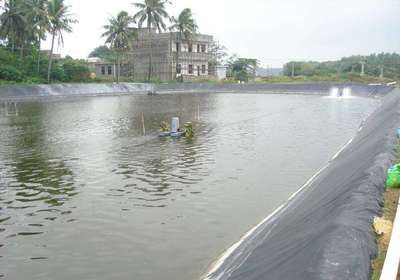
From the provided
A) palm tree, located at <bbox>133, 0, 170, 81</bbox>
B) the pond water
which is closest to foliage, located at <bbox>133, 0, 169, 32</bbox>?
palm tree, located at <bbox>133, 0, 170, 81</bbox>

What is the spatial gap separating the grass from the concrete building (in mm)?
82333

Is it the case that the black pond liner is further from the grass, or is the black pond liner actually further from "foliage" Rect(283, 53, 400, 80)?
"foliage" Rect(283, 53, 400, 80)

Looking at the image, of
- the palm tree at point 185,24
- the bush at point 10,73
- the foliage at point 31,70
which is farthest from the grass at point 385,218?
the palm tree at point 185,24

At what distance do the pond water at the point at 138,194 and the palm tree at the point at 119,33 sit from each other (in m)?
54.1

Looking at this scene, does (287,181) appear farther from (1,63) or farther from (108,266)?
(1,63)

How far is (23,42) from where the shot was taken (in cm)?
7719

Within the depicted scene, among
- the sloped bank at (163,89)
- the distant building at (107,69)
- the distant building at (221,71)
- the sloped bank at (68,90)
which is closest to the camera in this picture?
the sloped bank at (68,90)

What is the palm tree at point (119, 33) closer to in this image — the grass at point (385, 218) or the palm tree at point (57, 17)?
the palm tree at point (57, 17)

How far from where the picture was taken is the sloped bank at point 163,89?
5925cm

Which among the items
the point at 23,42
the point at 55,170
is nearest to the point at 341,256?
the point at 55,170

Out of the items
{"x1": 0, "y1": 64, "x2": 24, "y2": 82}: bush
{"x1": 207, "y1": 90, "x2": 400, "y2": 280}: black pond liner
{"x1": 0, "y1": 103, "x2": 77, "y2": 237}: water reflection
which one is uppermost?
{"x1": 0, "y1": 64, "x2": 24, "y2": 82}: bush

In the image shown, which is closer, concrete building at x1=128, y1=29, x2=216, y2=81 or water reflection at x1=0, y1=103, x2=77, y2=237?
water reflection at x1=0, y1=103, x2=77, y2=237

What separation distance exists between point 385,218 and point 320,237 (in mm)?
1974

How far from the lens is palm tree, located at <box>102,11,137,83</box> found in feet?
255
